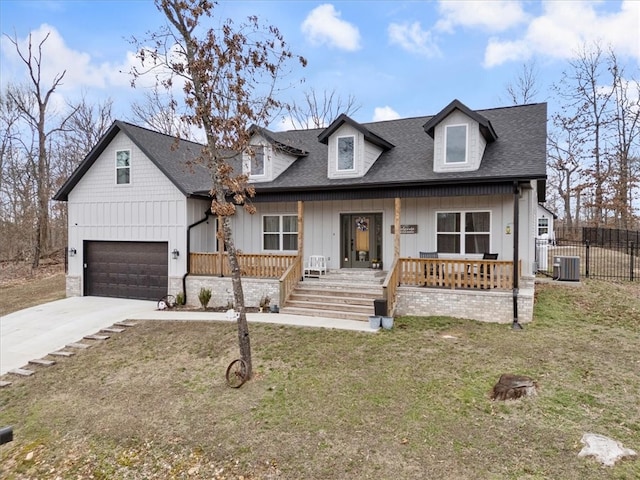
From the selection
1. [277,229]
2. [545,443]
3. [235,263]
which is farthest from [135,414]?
[277,229]

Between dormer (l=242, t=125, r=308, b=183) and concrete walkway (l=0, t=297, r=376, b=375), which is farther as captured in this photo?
dormer (l=242, t=125, r=308, b=183)

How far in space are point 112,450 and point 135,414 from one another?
879 mm

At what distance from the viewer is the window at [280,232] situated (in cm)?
1444

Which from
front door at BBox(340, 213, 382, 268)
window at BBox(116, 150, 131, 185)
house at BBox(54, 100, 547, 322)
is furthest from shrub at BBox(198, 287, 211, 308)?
window at BBox(116, 150, 131, 185)

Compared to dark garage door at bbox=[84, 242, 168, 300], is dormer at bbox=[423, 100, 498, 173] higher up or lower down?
higher up

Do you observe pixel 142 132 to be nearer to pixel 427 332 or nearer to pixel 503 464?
pixel 427 332

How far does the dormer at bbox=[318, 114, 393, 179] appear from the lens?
12.9m

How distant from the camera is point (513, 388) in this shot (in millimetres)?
6297

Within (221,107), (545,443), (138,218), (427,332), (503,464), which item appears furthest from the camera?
(138,218)

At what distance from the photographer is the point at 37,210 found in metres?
25.5

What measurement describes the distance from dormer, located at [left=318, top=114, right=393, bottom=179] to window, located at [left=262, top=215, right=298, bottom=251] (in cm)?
232

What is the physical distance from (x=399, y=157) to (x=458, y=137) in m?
2.16

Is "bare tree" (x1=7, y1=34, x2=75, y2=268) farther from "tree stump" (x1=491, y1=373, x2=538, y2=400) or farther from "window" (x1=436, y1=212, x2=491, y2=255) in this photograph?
"tree stump" (x1=491, y1=373, x2=538, y2=400)

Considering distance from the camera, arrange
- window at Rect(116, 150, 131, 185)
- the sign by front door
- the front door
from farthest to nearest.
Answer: window at Rect(116, 150, 131, 185), the front door, the sign by front door
